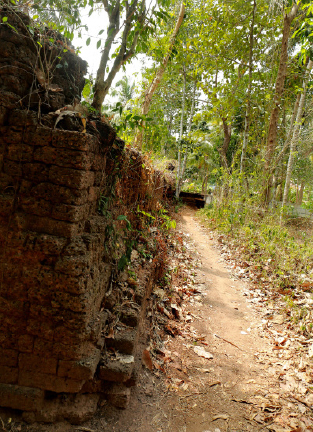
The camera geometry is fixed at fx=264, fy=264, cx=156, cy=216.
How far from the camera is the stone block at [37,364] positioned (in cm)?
218

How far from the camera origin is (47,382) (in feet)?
7.20

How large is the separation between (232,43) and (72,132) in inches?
363

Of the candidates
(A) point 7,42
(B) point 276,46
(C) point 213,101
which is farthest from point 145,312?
(B) point 276,46

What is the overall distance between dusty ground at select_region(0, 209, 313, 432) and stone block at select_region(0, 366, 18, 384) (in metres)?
0.35

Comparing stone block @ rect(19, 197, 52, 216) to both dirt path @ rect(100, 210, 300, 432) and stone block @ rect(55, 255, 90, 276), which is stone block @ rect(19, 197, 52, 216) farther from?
dirt path @ rect(100, 210, 300, 432)

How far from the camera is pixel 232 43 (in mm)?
8969

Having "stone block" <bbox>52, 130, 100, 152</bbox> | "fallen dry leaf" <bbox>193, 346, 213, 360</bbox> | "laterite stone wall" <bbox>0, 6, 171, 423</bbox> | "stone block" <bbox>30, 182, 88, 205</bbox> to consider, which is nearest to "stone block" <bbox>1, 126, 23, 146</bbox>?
"laterite stone wall" <bbox>0, 6, 171, 423</bbox>

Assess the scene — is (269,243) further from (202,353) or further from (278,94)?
(278,94)

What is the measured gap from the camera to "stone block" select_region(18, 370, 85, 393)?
2.20 m

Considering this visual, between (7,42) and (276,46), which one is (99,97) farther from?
(276,46)

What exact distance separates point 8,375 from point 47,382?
1.11ft

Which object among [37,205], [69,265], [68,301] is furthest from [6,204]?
[68,301]

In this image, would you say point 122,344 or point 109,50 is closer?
point 122,344

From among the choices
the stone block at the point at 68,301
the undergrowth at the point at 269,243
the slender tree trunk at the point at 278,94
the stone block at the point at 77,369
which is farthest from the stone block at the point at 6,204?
the slender tree trunk at the point at 278,94
